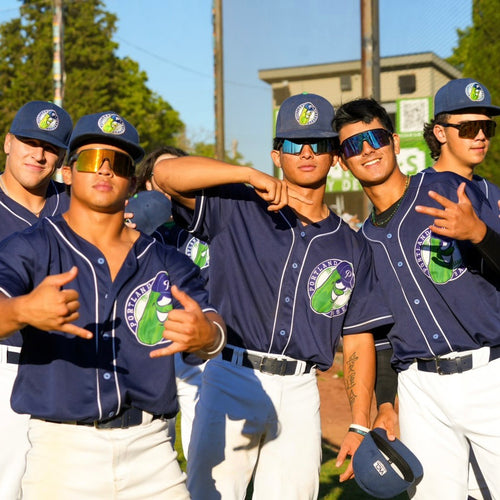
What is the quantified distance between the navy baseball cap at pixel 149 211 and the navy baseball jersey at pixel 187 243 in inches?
24.3

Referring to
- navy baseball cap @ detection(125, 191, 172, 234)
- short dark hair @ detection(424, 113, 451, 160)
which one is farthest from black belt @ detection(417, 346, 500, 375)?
navy baseball cap @ detection(125, 191, 172, 234)

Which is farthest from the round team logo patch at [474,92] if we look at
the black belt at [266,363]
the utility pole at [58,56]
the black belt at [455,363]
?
the utility pole at [58,56]

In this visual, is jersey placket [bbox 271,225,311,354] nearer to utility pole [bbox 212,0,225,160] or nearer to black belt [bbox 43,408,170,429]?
black belt [bbox 43,408,170,429]

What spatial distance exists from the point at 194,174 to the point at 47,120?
1.48 m

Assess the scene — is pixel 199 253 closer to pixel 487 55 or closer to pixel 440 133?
pixel 440 133

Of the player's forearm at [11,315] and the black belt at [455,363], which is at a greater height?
the player's forearm at [11,315]

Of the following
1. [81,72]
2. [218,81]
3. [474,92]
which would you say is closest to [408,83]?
[218,81]

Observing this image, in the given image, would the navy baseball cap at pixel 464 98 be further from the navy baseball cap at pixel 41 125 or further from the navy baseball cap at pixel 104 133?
the navy baseball cap at pixel 41 125

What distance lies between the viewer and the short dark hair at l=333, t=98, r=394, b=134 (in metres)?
4.72

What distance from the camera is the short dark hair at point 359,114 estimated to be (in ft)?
15.5

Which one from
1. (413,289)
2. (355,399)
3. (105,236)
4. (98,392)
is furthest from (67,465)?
(413,289)

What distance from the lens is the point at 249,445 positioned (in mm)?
4258

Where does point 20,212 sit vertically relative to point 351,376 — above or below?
above

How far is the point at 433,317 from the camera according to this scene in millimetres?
4539
